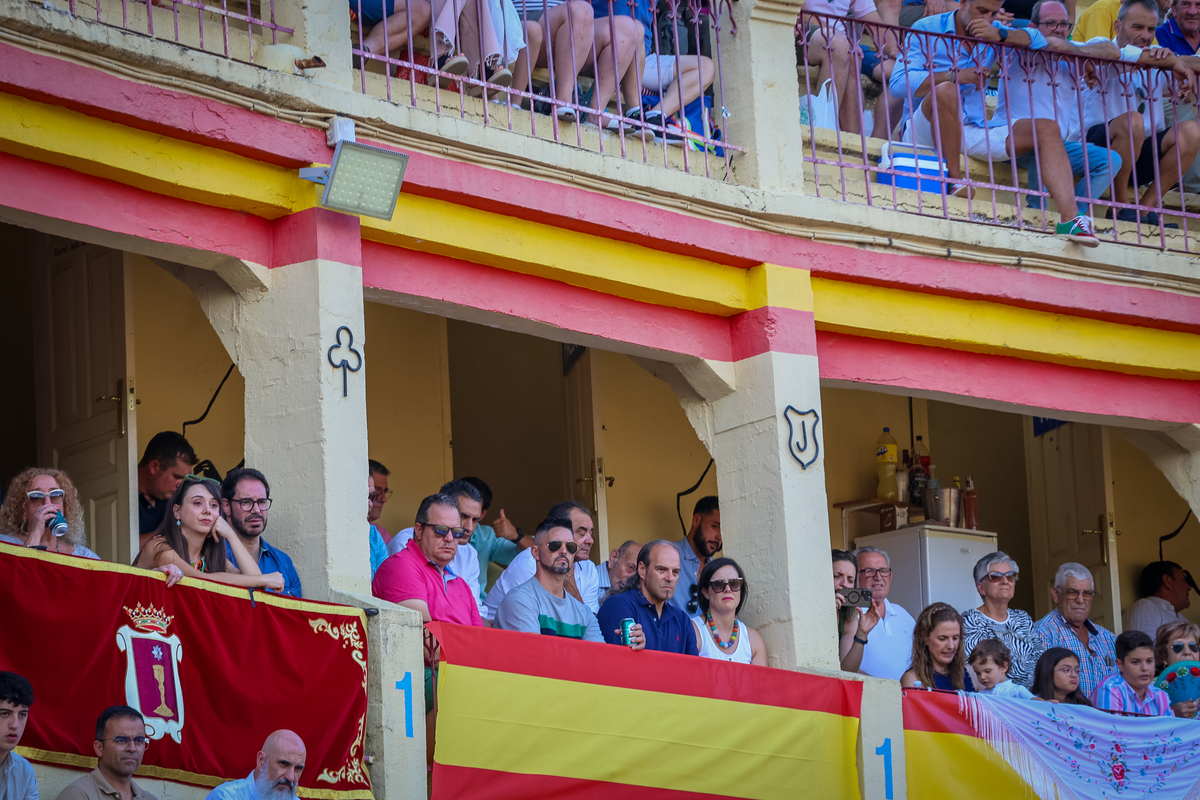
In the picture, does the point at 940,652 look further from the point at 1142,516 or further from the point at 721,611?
the point at 1142,516

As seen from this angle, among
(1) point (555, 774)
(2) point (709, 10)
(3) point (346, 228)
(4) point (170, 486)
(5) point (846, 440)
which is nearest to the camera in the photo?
(1) point (555, 774)

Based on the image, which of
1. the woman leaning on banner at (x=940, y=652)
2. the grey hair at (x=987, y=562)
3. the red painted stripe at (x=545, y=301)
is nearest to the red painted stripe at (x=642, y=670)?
the woman leaning on banner at (x=940, y=652)

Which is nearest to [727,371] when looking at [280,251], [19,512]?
[280,251]

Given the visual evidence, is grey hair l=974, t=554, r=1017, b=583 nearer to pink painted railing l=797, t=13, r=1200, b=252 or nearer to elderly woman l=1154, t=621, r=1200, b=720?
elderly woman l=1154, t=621, r=1200, b=720

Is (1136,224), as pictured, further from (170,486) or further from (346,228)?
(170,486)

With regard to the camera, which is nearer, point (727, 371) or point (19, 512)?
point (19, 512)

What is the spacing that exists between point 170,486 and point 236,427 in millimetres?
1324

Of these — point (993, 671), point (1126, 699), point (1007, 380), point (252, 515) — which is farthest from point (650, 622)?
point (1007, 380)

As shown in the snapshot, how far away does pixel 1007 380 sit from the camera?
9.70 m

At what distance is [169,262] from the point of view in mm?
7570

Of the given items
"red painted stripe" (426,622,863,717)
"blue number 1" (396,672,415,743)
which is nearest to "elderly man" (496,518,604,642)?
"red painted stripe" (426,622,863,717)

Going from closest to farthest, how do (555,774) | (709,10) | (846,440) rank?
(555,774) < (709,10) < (846,440)

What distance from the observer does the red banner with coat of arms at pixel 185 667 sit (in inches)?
224

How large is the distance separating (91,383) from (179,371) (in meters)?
0.59
